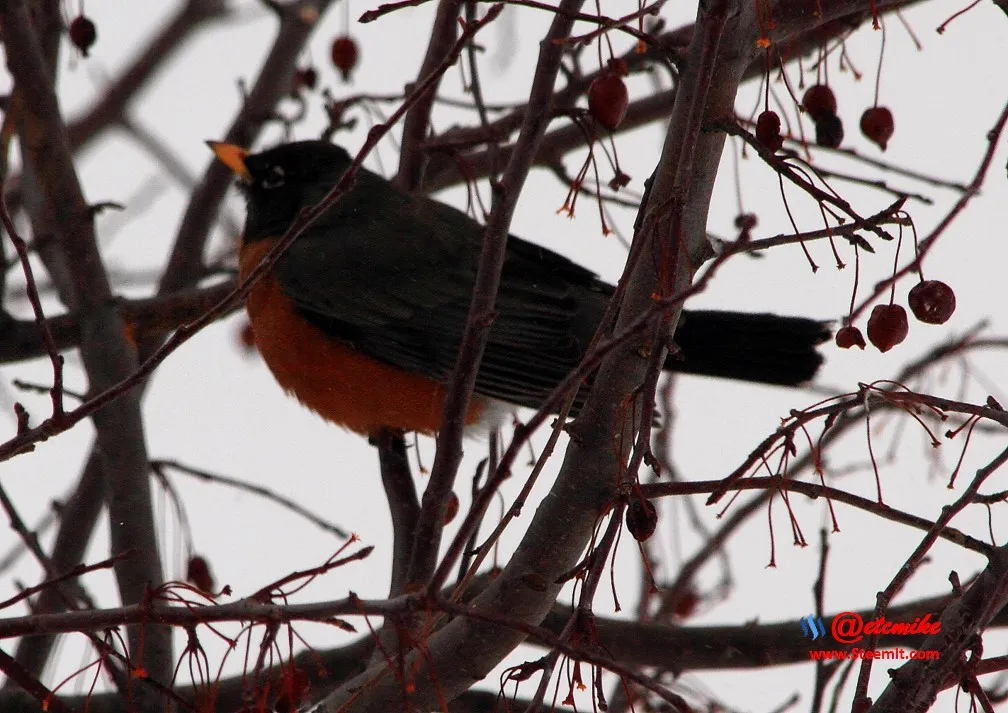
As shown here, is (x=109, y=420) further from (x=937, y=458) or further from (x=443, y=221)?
(x=937, y=458)

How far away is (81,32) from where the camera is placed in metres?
3.48

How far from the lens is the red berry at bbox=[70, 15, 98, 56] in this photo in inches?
137

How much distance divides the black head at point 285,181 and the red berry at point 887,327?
9.45 feet

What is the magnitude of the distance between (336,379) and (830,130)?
2.04m

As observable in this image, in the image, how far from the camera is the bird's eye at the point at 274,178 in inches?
178

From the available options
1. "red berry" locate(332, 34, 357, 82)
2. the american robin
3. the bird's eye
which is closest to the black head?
the bird's eye

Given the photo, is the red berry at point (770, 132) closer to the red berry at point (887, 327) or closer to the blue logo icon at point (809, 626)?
the red berry at point (887, 327)

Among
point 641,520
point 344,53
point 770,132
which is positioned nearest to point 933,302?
point 770,132

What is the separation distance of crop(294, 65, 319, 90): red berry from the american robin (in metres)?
0.36

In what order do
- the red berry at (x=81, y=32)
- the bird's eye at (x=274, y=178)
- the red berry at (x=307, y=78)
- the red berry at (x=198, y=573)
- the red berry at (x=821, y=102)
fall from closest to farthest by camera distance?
the red berry at (x=821, y=102)
the red berry at (x=198, y=573)
the red berry at (x=81, y=32)
the red berry at (x=307, y=78)
the bird's eye at (x=274, y=178)

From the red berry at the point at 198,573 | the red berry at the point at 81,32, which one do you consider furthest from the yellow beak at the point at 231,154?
the red berry at the point at 198,573

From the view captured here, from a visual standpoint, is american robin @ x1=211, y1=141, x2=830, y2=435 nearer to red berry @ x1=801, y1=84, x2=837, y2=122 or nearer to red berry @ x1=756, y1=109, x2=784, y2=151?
red berry @ x1=801, y1=84, x2=837, y2=122

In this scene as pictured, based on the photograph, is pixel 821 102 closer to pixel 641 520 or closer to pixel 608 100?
pixel 608 100

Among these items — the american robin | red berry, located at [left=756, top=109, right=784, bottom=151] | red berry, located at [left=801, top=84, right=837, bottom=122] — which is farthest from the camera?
the american robin
